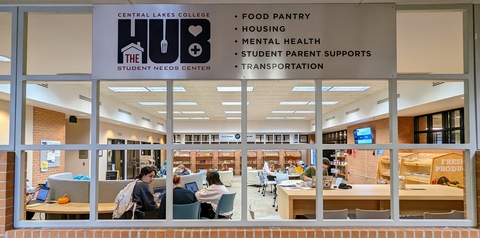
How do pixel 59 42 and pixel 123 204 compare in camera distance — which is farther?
pixel 123 204

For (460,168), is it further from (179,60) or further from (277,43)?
(179,60)

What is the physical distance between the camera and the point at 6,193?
90.4 inches

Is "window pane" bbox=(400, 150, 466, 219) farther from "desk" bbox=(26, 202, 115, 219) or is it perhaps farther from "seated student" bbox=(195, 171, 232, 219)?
"desk" bbox=(26, 202, 115, 219)

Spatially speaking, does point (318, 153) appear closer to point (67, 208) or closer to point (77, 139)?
point (67, 208)

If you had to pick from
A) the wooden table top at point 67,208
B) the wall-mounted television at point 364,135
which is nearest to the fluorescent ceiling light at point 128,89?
the wooden table top at point 67,208

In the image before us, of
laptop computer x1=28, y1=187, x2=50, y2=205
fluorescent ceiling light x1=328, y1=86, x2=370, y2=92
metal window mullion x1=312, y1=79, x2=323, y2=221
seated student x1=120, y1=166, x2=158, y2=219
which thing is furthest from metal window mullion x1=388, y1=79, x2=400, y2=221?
A: laptop computer x1=28, y1=187, x2=50, y2=205

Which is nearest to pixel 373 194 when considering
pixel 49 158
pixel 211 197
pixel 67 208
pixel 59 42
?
pixel 211 197

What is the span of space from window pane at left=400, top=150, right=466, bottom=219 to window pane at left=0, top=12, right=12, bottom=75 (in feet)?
16.0

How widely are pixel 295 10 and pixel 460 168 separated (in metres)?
5.71

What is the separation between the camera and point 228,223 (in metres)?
2.39

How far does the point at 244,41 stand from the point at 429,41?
2.78 metres

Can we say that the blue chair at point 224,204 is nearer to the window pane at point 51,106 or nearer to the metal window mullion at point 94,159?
the metal window mullion at point 94,159

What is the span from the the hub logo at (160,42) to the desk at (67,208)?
2907 millimetres

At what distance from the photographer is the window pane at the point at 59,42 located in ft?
10.1
